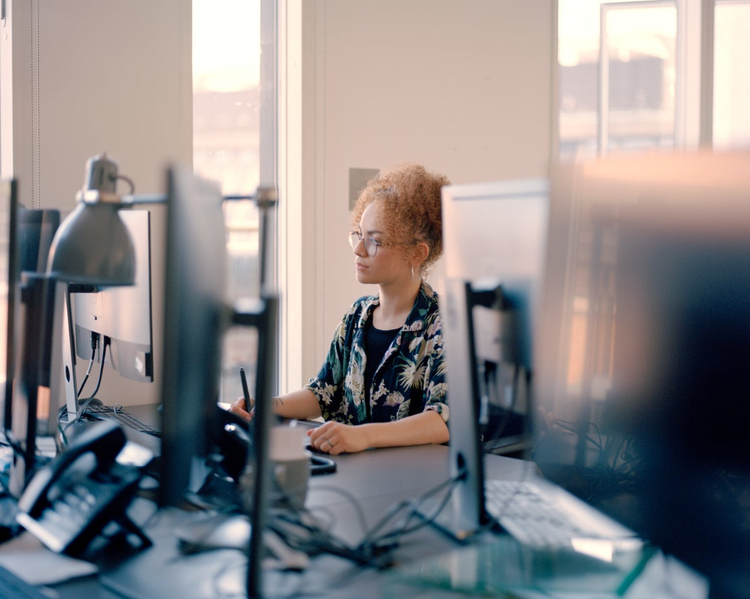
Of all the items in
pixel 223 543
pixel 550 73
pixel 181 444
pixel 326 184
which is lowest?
pixel 223 543

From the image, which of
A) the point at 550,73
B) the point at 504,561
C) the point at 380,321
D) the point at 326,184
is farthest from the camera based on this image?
the point at 550,73

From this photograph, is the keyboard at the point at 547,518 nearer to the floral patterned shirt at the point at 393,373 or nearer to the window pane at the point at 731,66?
the floral patterned shirt at the point at 393,373

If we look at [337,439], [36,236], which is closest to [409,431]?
[337,439]

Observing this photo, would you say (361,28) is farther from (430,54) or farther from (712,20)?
(712,20)

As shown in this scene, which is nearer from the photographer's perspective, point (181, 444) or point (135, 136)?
point (181, 444)

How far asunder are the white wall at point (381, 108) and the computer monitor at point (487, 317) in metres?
2.11

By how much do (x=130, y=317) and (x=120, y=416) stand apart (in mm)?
546

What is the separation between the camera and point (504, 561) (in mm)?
983

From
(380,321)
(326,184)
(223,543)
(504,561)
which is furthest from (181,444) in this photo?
(326,184)

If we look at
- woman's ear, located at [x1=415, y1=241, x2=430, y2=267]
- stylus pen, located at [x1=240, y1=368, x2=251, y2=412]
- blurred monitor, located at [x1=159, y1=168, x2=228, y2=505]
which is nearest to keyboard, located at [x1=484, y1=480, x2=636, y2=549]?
blurred monitor, located at [x1=159, y1=168, x2=228, y2=505]

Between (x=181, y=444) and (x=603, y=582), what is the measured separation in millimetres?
527

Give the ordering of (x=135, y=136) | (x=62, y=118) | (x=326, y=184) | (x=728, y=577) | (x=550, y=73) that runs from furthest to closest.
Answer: (x=550, y=73) → (x=326, y=184) → (x=135, y=136) → (x=62, y=118) → (x=728, y=577)

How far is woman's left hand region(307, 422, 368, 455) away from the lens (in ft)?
5.37

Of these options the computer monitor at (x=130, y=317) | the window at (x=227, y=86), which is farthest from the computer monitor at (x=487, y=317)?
the window at (x=227, y=86)
